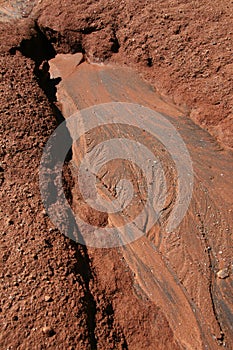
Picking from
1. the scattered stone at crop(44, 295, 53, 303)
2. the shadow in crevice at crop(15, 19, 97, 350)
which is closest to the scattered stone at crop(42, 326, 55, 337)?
the scattered stone at crop(44, 295, 53, 303)

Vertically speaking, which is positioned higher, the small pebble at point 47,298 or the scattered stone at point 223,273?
the small pebble at point 47,298

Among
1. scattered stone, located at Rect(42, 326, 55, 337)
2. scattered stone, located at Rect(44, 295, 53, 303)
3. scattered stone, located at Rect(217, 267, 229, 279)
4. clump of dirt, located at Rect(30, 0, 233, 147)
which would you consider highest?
clump of dirt, located at Rect(30, 0, 233, 147)

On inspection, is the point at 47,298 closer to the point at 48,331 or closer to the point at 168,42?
the point at 48,331

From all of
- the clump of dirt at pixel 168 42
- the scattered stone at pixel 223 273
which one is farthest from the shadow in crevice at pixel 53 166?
the scattered stone at pixel 223 273

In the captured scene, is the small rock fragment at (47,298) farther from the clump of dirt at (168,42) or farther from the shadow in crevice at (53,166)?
the clump of dirt at (168,42)

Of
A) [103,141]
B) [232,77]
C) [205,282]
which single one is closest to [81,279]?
[205,282]

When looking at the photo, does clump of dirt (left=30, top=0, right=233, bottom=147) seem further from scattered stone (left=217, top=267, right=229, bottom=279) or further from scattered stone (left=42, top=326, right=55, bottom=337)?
scattered stone (left=42, top=326, right=55, bottom=337)

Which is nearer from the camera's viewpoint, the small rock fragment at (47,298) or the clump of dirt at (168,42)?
the small rock fragment at (47,298)

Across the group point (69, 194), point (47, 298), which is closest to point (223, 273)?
point (47, 298)
